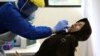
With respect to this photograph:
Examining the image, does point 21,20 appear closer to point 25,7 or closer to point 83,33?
point 25,7

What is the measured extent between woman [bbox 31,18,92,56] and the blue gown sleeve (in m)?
0.30

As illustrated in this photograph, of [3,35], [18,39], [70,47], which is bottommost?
[18,39]

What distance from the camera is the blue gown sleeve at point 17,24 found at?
1.48 metres

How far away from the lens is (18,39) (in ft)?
8.92

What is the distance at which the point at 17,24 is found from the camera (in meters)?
1.48

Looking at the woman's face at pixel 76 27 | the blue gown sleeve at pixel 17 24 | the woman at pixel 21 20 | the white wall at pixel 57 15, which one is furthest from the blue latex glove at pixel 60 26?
the white wall at pixel 57 15

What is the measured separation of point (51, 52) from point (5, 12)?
1.87 ft

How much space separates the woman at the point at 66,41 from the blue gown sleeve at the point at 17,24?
0.30m

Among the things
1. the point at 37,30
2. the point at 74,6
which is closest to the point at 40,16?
the point at 74,6

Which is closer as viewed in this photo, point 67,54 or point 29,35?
point 29,35

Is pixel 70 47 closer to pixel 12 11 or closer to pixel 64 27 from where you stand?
pixel 64 27

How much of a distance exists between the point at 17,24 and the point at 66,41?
484 mm

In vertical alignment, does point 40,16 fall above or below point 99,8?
below

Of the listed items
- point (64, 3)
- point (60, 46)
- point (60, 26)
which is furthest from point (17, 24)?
point (64, 3)
